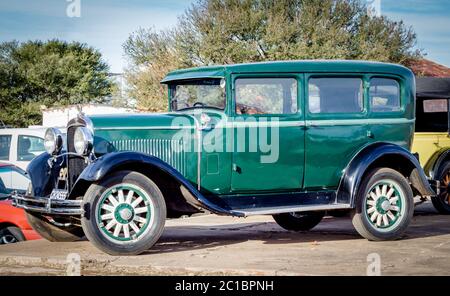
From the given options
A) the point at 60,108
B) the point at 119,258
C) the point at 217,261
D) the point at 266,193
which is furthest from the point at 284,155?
the point at 60,108

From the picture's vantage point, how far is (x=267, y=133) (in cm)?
759

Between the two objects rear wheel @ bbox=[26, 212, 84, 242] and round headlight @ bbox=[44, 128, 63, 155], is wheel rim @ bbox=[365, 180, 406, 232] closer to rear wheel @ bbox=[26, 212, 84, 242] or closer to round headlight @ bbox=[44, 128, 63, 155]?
rear wheel @ bbox=[26, 212, 84, 242]

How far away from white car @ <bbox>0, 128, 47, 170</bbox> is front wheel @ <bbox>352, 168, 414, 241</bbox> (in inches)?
364

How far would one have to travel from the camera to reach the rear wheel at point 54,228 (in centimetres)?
786

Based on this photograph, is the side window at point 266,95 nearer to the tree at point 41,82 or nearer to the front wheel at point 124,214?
the front wheel at point 124,214

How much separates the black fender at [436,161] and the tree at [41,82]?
34.2 metres

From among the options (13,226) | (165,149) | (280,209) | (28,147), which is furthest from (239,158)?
(28,147)

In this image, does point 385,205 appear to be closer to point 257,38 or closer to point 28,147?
point 28,147

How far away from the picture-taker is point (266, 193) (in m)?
7.66

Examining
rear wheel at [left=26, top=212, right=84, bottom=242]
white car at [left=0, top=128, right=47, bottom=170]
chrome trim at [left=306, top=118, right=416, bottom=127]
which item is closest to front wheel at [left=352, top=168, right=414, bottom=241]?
chrome trim at [left=306, top=118, right=416, bottom=127]

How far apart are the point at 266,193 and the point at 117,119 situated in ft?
6.06

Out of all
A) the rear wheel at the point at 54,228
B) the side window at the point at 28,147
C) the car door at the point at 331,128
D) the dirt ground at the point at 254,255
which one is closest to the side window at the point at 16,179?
the side window at the point at 28,147

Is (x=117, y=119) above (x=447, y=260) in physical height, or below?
above
